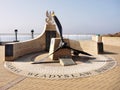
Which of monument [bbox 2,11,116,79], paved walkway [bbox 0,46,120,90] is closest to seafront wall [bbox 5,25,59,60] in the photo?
monument [bbox 2,11,116,79]

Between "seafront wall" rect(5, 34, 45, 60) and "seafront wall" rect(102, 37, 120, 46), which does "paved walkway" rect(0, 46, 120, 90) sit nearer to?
"seafront wall" rect(5, 34, 45, 60)

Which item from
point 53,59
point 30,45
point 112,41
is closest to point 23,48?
point 30,45

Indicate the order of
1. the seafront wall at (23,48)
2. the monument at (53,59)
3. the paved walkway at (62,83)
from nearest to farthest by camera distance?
the paved walkway at (62,83), the monument at (53,59), the seafront wall at (23,48)

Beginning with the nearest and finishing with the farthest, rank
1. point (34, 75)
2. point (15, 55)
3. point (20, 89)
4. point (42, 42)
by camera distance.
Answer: point (20, 89)
point (34, 75)
point (15, 55)
point (42, 42)

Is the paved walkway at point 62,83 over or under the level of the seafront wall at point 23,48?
under

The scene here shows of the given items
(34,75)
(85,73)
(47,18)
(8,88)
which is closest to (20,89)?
(8,88)

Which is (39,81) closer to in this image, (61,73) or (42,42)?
(61,73)

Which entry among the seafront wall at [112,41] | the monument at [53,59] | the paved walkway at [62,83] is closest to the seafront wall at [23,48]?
the monument at [53,59]

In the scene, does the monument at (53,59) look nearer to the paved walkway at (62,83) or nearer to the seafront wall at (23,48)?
the seafront wall at (23,48)

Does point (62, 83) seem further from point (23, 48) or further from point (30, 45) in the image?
point (30, 45)

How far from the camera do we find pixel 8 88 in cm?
532

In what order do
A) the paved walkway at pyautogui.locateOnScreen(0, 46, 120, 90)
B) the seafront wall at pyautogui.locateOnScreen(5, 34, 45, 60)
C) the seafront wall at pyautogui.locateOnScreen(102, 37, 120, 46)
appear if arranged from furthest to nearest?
1. the seafront wall at pyautogui.locateOnScreen(102, 37, 120, 46)
2. the seafront wall at pyautogui.locateOnScreen(5, 34, 45, 60)
3. the paved walkway at pyautogui.locateOnScreen(0, 46, 120, 90)

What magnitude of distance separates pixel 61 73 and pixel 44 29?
28.1ft

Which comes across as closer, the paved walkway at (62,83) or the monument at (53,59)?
the paved walkway at (62,83)
